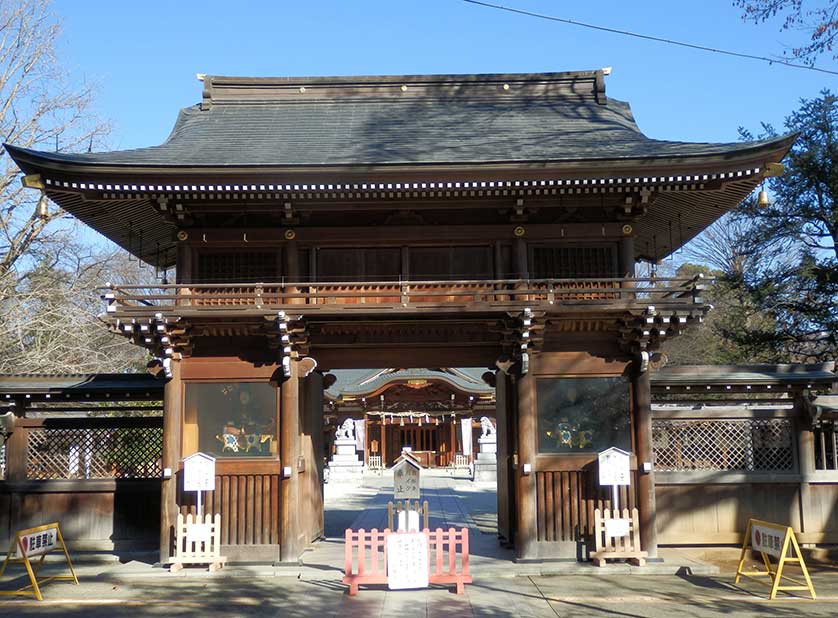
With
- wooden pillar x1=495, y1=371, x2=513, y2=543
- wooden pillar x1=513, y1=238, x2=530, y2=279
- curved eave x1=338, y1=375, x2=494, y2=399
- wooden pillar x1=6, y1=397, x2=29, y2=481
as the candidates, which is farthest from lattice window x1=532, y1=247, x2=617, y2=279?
curved eave x1=338, y1=375, x2=494, y2=399

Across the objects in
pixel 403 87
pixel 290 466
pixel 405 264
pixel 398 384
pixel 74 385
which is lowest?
pixel 290 466

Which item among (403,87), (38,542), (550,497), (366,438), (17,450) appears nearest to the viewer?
(38,542)

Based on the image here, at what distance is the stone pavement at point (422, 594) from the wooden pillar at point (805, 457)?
973mm

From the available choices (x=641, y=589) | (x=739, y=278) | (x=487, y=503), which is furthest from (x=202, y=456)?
(x=739, y=278)

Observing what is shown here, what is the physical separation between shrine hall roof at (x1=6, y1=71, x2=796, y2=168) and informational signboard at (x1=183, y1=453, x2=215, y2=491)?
4990 millimetres

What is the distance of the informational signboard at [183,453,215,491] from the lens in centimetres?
1249

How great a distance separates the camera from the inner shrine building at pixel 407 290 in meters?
12.3

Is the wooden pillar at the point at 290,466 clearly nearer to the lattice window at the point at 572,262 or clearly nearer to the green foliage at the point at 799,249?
the lattice window at the point at 572,262

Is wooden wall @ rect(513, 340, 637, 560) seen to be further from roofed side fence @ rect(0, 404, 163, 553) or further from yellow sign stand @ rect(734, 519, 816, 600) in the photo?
roofed side fence @ rect(0, 404, 163, 553)

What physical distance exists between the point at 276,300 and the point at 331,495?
17.8m

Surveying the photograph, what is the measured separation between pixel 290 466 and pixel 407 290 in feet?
12.3

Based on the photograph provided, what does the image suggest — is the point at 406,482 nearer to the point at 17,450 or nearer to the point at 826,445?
the point at 17,450

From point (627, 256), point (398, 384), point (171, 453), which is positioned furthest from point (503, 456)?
point (398, 384)

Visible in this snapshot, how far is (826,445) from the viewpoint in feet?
47.1
